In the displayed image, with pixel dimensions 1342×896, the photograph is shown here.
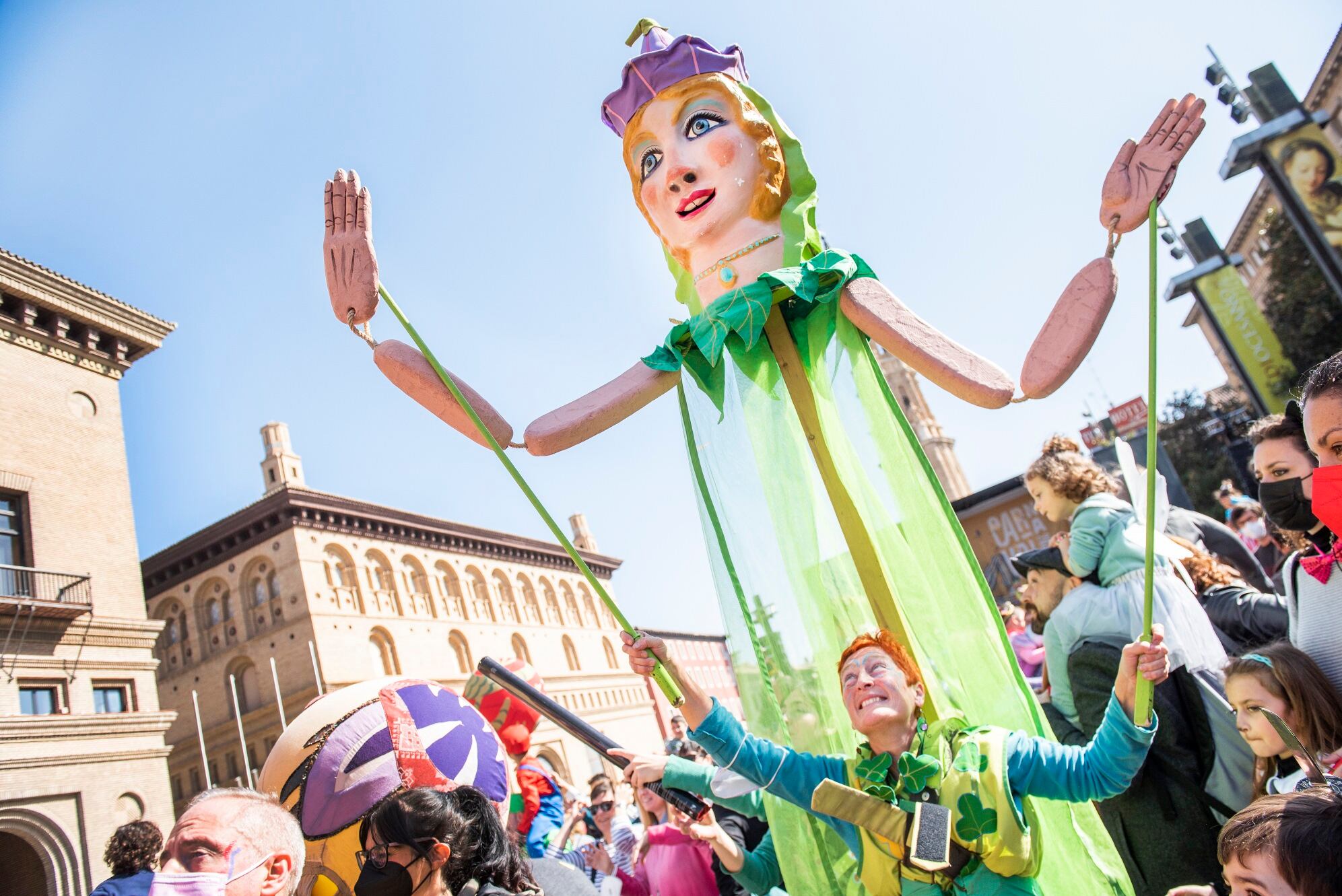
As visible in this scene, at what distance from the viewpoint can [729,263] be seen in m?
3.03

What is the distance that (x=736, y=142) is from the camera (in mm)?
3064

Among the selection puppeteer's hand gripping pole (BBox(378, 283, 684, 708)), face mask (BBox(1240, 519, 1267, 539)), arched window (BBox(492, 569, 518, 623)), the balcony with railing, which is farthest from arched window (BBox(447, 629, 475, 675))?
puppeteer's hand gripping pole (BBox(378, 283, 684, 708))

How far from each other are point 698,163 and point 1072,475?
74.9 inches

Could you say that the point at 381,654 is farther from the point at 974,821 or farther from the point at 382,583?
the point at 974,821

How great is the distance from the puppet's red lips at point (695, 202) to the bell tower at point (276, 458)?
29.4m

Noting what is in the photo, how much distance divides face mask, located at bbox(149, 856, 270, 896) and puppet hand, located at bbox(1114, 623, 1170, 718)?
6.25 feet

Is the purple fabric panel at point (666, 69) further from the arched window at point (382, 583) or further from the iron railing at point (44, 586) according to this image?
the arched window at point (382, 583)

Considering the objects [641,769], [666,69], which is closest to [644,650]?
[641,769]

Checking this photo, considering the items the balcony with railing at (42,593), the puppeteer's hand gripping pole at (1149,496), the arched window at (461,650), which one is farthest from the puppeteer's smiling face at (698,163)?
the arched window at (461,650)

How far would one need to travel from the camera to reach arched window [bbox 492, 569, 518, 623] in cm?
3559

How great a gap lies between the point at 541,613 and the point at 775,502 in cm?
3640

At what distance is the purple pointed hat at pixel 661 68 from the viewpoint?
3123 mm

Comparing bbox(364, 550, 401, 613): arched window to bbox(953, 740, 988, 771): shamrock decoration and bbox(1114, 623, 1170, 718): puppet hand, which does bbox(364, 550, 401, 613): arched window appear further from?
bbox(1114, 623, 1170, 718): puppet hand

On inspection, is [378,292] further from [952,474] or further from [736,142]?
[952,474]
